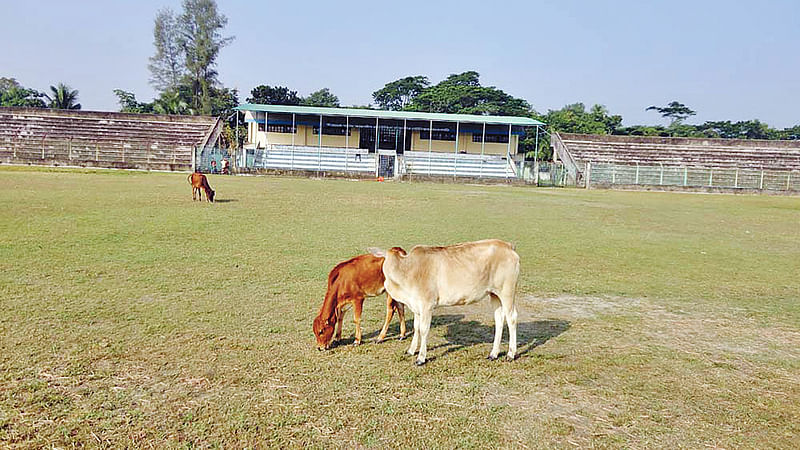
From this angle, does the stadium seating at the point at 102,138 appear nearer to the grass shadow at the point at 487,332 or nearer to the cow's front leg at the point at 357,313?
the grass shadow at the point at 487,332

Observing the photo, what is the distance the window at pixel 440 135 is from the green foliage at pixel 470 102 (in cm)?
1869

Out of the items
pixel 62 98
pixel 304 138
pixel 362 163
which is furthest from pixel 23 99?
pixel 362 163

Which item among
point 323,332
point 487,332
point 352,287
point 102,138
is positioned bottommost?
point 487,332

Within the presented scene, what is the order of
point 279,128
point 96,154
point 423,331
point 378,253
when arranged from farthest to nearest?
1. point 279,128
2. point 96,154
3. point 378,253
4. point 423,331

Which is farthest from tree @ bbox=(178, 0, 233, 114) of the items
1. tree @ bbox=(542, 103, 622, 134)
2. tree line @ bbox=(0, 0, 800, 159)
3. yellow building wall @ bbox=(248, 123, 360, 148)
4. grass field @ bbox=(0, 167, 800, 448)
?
grass field @ bbox=(0, 167, 800, 448)

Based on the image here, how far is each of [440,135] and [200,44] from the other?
31711mm

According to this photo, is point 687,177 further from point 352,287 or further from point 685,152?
point 352,287

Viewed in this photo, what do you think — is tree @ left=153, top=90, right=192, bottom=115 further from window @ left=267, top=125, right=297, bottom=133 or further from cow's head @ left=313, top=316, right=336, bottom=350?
cow's head @ left=313, top=316, right=336, bottom=350

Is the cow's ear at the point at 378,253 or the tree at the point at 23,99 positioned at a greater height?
the tree at the point at 23,99

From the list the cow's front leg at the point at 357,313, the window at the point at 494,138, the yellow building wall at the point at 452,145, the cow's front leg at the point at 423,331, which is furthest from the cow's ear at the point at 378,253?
the window at the point at 494,138

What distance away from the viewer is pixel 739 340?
6043 millimetres

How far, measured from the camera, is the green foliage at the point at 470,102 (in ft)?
213

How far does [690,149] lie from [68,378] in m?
49.3

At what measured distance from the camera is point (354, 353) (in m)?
5.30
